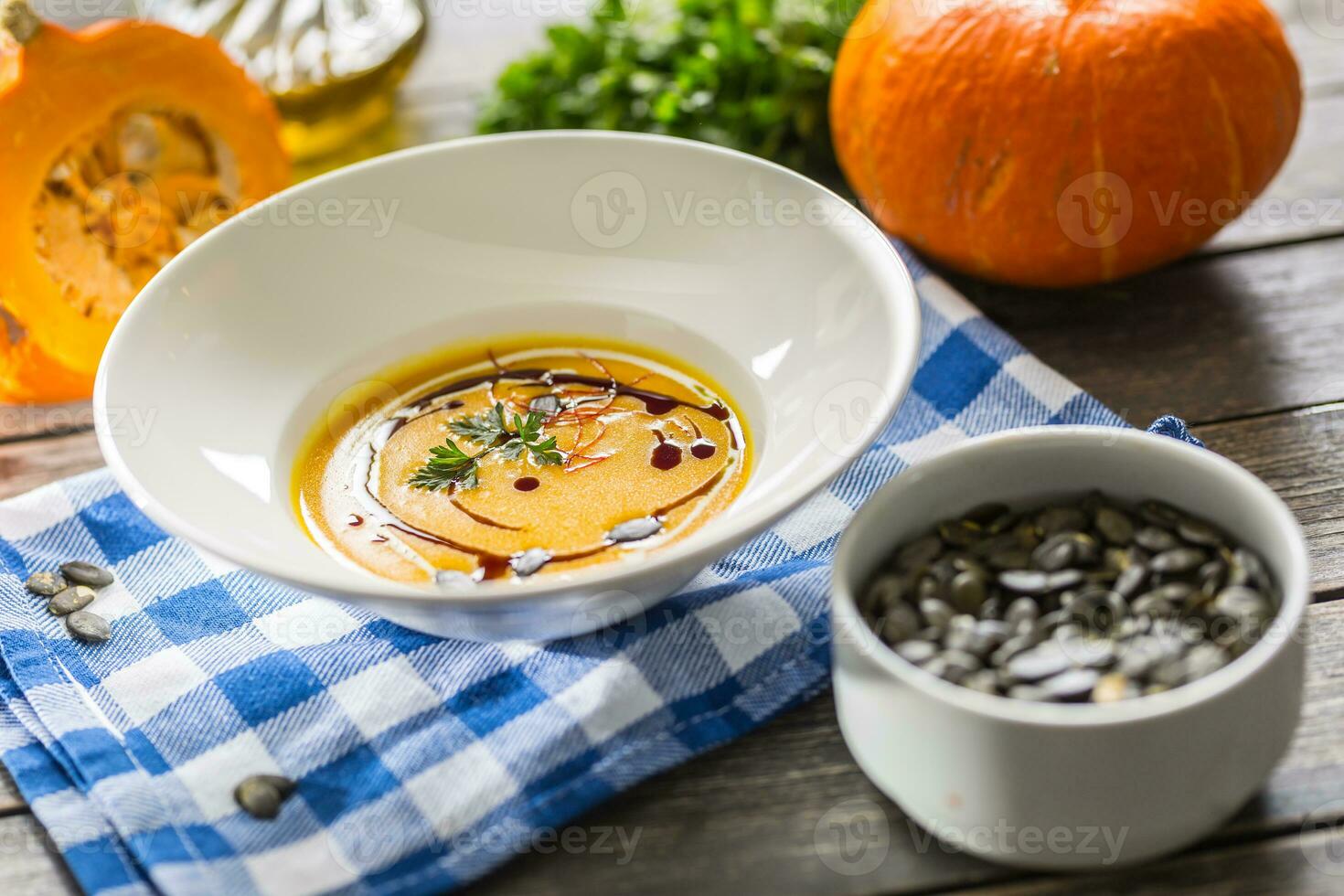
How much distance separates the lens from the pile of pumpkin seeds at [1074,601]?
0.80 meters

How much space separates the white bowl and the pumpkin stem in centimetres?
38

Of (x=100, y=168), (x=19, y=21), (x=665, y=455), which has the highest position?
(x=19, y=21)

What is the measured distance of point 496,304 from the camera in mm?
1281

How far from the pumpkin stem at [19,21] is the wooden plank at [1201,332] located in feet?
3.44

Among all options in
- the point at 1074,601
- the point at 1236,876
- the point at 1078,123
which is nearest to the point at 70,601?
the point at 1074,601

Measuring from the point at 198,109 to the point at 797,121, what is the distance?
2.41 ft

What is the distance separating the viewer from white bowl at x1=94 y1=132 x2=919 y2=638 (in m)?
1.00

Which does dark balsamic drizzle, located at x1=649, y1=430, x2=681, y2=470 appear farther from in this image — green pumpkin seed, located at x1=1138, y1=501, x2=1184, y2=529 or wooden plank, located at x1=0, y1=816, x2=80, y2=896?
wooden plank, located at x1=0, y1=816, x2=80, y2=896

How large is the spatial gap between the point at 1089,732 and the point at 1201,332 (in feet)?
2.52

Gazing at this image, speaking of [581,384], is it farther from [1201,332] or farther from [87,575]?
[1201,332]

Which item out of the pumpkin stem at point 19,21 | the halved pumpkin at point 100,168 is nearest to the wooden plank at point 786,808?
the halved pumpkin at point 100,168

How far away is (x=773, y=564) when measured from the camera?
1092 millimetres

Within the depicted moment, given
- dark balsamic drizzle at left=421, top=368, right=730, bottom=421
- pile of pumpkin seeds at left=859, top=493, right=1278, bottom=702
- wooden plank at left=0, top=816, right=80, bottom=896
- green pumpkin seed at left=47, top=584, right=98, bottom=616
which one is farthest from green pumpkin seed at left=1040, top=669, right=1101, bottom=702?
green pumpkin seed at left=47, top=584, right=98, bottom=616

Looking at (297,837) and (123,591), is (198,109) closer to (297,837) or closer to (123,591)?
(123,591)
